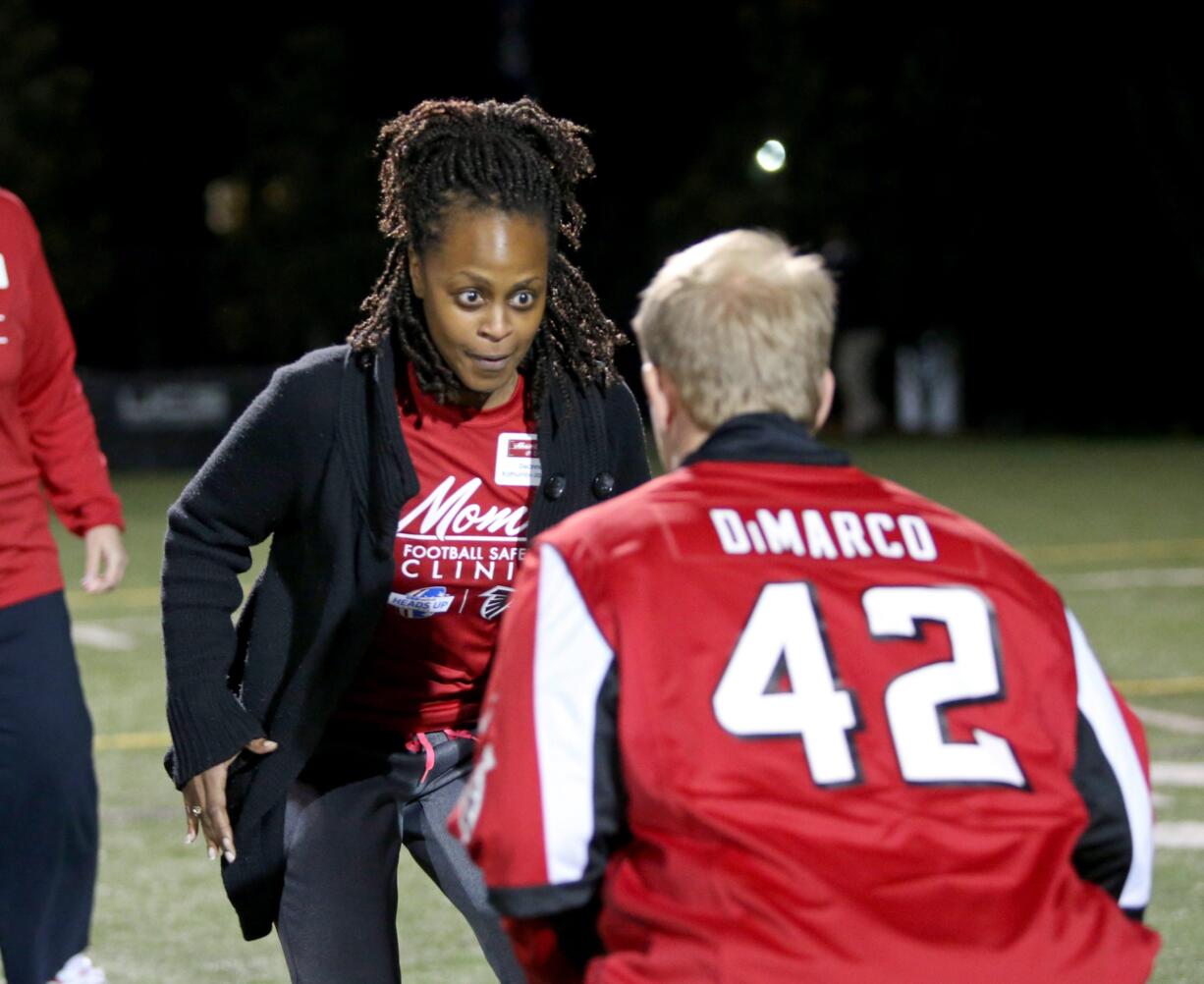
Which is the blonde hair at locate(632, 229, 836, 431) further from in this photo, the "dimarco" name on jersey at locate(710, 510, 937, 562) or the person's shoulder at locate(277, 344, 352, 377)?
the person's shoulder at locate(277, 344, 352, 377)

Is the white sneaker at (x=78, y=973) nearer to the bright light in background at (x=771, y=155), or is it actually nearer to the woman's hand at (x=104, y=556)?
the woman's hand at (x=104, y=556)

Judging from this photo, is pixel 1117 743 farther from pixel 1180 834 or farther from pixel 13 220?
pixel 1180 834

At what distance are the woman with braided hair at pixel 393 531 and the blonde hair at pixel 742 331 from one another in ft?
3.27

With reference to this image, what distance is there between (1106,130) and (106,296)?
1471cm

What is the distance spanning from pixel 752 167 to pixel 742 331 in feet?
95.2

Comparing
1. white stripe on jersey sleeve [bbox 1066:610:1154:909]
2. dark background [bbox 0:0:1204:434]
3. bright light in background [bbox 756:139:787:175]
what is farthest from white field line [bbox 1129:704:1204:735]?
dark background [bbox 0:0:1204:434]

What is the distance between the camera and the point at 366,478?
349 centimetres

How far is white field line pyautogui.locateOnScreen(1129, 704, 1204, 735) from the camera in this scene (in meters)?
7.96

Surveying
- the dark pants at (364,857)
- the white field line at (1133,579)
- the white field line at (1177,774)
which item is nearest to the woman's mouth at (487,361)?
the dark pants at (364,857)

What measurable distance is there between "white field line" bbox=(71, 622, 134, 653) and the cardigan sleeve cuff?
7029 millimetres

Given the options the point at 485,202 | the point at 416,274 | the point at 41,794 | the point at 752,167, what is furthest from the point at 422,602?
the point at 752,167

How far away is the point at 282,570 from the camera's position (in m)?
3.58

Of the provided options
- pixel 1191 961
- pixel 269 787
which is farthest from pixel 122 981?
pixel 1191 961

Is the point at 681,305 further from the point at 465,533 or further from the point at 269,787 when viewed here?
the point at 269,787
